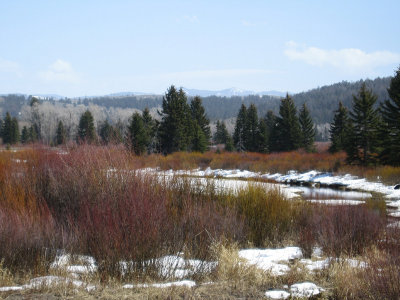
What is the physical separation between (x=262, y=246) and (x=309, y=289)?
3.42 metres

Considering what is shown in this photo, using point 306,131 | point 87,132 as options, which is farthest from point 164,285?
point 306,131

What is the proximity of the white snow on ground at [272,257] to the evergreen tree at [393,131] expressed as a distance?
25007mm

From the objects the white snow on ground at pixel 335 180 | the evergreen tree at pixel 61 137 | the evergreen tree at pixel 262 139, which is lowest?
the white snow on ground at pixel 335 180

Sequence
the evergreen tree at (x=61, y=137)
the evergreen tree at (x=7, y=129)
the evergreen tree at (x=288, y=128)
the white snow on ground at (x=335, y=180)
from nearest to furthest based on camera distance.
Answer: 1. the evergreen tree at (x=61, y=137)
2. the white snow on ground at (x=335, y=180)
3. the evergreen tree at (x=288, y=128)
4. the evergreen tree at (x=7, y=129)

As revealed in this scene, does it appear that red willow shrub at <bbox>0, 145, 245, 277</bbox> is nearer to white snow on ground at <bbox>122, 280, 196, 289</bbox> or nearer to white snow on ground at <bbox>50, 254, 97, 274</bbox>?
white snow on ground at <bbox>50, 254, 97, 274</bbox>

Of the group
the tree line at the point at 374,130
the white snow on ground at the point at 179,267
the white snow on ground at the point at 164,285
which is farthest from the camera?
the tree line at the point at 374,130

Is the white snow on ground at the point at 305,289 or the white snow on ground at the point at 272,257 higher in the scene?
the white snow on ground at the point at 305,289

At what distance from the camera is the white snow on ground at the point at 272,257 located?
6966 mm

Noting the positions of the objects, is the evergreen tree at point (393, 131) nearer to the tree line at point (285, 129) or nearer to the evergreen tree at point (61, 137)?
the tree line at point (285, 129)

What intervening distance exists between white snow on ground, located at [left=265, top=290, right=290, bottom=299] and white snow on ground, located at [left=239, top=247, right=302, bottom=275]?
2.49 feet

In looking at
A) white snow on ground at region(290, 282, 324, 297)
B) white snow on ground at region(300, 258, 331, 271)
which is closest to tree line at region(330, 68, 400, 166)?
white snow on ground at region(300, 258, 331, 271)

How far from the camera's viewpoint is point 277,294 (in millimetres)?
5742

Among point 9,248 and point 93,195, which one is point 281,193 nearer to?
point 93,195

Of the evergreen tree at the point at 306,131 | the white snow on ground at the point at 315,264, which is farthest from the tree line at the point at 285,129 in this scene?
the white snow on ground at the point at 315,264
